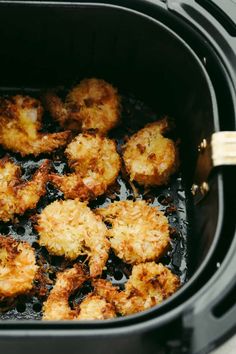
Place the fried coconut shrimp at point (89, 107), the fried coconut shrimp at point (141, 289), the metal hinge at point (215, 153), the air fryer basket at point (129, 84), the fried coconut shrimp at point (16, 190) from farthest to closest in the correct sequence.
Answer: the fried coconut shrimp at point (89, 107) < the fried coconut shrimp at point (16, 190) < the fried coconut shrimp at point (141, 289) < the metal hinge at point (215, 153) < the air fryer basket at point (129, 84)

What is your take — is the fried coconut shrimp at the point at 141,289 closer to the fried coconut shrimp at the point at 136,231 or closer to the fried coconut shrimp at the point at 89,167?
the fried coconut shrimp at the point at 136,231

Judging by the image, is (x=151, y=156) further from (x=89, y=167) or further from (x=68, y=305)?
(x=68, y=305)

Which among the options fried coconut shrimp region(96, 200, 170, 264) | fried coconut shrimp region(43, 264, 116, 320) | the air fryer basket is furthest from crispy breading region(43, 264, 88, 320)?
the air fryer basket

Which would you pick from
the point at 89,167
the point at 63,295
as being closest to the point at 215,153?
the point at 89,167

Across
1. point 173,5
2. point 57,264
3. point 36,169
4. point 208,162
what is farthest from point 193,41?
point 57,264

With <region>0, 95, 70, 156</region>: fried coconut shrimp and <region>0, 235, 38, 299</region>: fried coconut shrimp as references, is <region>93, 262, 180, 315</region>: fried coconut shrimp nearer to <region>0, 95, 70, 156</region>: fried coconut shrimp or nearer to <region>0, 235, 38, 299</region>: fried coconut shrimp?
<region>0, 235, 38, 299</region>: fried coconut shrimp

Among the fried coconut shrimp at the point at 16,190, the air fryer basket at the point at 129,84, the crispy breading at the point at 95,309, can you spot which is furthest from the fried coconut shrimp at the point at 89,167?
the crispy breading at the point at 95,309

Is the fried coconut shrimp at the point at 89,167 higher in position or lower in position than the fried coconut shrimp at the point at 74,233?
higher
